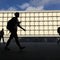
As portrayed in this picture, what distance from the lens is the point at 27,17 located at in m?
64.5

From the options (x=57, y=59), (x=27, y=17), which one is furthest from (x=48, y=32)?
(x=57, y=59)

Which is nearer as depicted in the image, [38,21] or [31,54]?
[31,54]

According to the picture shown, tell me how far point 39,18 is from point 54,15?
3401mm

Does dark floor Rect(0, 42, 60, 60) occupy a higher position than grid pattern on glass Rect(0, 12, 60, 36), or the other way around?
grid pattern on glass Rect(0, 12, 60, 36)

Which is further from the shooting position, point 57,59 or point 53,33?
point 53,33

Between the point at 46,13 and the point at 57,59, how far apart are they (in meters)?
56.6

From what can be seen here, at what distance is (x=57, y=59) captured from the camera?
8164 millimetres

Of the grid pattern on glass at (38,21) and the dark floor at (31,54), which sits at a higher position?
the grid pattern on glass at (38,21)

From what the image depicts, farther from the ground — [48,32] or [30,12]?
[30,12]

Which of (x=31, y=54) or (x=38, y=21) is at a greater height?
(x=38, y=21)

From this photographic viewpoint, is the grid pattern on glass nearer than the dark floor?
No

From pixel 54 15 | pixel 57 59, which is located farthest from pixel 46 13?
pixel 57 59

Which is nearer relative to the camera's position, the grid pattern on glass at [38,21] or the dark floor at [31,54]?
the dark floor at [31,54]

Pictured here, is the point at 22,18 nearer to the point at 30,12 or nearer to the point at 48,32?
the point at 30,12
